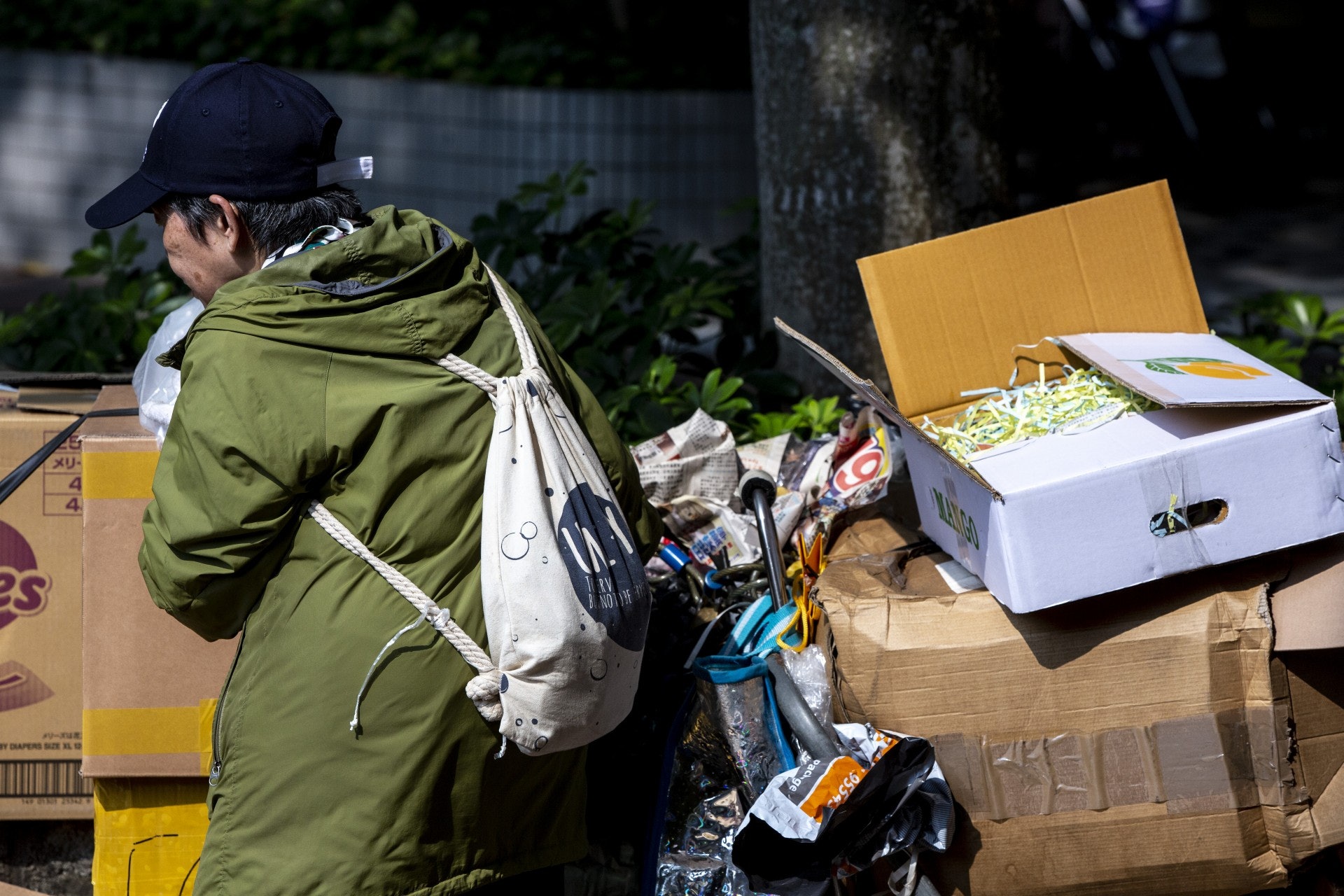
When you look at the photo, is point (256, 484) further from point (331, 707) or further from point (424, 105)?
point (424, 105)

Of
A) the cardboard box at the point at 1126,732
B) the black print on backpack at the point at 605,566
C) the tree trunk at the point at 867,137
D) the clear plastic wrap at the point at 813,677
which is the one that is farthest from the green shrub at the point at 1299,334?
the black print on backpack at the point at 605,566

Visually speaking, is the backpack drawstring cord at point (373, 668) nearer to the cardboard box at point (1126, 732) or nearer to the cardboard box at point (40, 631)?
the cardboard box at point (1126, 732)

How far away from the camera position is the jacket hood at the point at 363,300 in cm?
175

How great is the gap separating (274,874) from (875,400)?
1231 millimetres

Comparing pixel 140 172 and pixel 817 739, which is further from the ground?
pixel 140 172

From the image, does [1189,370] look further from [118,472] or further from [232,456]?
[118,472]

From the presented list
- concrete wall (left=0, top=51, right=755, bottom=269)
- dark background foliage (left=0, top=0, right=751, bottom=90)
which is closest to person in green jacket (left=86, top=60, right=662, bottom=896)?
concrete wall (left=0, top=51, right=755, bottom=269)

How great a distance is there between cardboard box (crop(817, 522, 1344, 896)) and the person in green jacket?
76 centimetres

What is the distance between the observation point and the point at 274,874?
1805 mm

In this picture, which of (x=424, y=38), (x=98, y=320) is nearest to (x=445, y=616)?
(x=98, y=320)

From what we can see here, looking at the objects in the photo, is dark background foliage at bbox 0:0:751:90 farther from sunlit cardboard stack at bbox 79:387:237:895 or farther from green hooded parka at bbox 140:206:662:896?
green hooded parka at bbox 140:206:662:896

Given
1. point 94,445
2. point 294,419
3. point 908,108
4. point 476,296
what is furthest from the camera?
point 908,108

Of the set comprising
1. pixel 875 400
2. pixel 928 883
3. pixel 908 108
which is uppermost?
pixel 908 108

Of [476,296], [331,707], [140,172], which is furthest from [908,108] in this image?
[331,707]
